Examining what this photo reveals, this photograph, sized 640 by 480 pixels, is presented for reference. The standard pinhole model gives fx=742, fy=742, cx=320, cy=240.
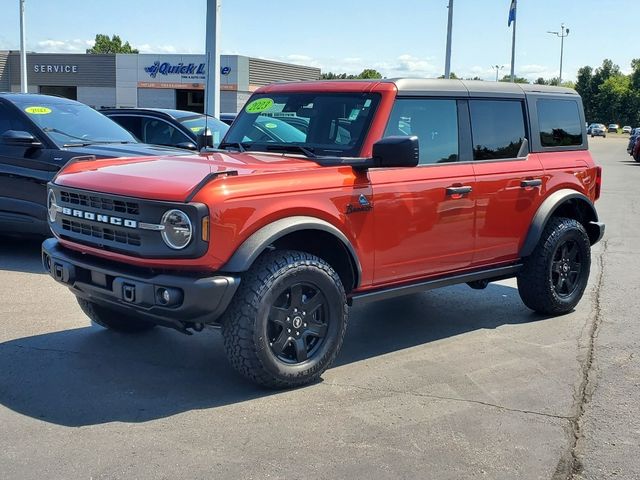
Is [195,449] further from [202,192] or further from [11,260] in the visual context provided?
[11,260]

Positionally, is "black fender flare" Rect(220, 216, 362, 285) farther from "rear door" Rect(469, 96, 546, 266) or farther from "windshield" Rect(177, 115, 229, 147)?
"windshield" Rect(177, 115, 229, 147)

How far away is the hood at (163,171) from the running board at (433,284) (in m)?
0.97

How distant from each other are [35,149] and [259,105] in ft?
11.0

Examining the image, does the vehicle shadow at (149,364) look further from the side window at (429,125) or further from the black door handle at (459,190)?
the side window at (429,125)

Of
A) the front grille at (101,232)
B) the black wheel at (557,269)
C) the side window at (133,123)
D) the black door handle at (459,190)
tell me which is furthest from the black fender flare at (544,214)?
the side window at (133,123)

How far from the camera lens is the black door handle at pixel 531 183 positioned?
19.8 ft

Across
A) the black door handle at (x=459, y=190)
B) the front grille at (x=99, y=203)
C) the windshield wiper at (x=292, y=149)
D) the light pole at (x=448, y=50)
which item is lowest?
the front grille at (x=99, y=203)

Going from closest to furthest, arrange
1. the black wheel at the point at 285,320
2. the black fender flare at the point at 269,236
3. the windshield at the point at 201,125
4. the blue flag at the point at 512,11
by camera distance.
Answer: the black fender flare at the point at 269,236 → the black wheel at the point at 285,320 → the windshield at the point at 201,125 → the blue flag at the point at 512,11

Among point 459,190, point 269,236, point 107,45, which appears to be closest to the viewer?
point 269,236

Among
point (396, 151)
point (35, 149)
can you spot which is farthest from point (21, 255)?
point (396, 151)

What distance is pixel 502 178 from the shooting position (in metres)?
5.86

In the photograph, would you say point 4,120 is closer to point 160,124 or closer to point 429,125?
point 160,124

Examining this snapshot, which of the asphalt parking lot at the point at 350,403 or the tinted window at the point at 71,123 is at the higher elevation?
the tinted window at the point at 71,123

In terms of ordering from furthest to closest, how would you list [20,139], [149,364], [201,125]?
1. [201,125]
2. [20,139]
3. [149,364]
